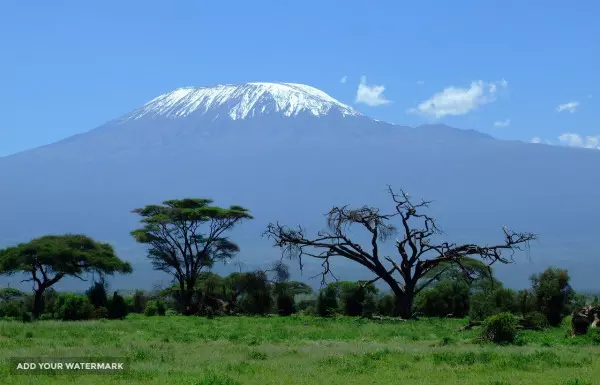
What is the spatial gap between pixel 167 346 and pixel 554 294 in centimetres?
2118

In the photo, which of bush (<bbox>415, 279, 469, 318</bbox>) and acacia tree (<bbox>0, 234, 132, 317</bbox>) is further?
bush (<bbox>415, 279, 469, 318</bbox>)

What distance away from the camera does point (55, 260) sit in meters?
49.1

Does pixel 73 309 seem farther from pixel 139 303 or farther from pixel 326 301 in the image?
pixel 139 303

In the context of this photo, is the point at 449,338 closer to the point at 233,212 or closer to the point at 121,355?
the point at 121,355

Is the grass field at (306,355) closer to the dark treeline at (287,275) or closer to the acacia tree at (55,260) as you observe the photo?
the dark treeline at (287,275)

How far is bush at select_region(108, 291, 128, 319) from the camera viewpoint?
48.3 meters

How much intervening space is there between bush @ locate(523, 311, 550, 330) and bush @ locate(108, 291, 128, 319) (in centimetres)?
2394

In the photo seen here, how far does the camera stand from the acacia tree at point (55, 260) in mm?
48906

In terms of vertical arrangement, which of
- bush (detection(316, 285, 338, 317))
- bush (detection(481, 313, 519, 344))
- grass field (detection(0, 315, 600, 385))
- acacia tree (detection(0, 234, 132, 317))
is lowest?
grass field (detection(0, 315, 600, 385))

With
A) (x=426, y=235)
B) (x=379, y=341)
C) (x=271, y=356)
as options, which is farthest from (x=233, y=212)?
(x=271, y=356)

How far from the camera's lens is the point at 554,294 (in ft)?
130

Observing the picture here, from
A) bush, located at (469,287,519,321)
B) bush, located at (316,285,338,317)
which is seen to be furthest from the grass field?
bush, located at (316,285,338,317)

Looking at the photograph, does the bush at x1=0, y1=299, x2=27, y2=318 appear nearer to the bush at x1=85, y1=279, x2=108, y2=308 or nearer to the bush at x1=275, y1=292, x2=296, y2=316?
the bush at x1=85, y1=279, x2=108, y2=308

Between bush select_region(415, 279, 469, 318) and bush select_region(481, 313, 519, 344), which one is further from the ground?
bush select_region(415, 279, 469, 318)
